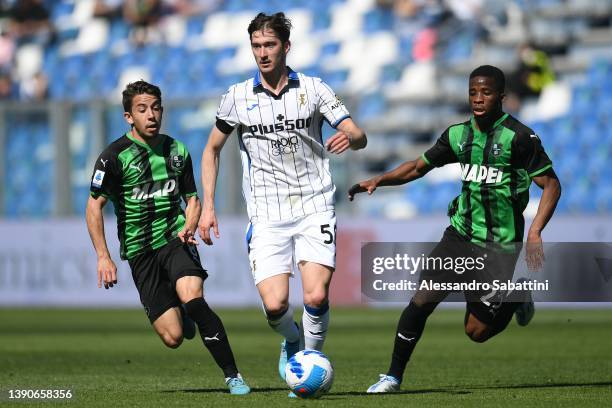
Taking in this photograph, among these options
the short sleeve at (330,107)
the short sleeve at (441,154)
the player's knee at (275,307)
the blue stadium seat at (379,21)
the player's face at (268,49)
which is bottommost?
the player's knee at (275,307)

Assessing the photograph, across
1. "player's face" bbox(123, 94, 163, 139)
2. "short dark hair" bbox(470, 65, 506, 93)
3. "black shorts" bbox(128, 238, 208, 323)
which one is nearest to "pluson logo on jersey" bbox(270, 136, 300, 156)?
"player's face" bbox(123, 94, 163, 139)

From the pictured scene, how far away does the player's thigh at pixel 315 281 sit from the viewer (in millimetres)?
7688

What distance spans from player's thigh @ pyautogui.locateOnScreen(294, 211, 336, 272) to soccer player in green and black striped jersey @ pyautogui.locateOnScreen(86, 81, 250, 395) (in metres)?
0.70

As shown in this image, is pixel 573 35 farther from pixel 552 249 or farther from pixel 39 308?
pixel 552 249

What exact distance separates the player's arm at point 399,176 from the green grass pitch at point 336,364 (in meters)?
1.32

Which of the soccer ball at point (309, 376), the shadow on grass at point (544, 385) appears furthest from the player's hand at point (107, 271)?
the shadow on grass at point (544, 385)

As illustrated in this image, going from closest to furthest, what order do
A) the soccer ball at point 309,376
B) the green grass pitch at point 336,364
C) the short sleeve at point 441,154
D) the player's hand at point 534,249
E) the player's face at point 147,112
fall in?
the soccer ball at point 309,376
the green grass pitch at point 336,364
the player's hand at point 534,249
the short sleeve at point 441,154
the player's face at point 147,112

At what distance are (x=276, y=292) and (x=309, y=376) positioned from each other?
85 cm

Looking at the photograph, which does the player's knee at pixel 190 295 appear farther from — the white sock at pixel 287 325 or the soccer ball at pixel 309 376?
the soccer ball at pixel 309 376

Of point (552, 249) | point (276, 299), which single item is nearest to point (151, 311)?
point (276, 299)

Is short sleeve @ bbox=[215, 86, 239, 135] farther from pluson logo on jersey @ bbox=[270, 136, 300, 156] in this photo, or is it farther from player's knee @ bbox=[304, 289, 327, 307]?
player's knee @ bbox=[304, 289, 327, 307]

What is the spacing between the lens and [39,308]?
19.7 meters

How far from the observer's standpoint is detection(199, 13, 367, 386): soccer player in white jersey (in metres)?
7.78

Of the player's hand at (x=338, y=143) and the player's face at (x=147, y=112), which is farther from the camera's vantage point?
the player's face at (x=147, y=112)
